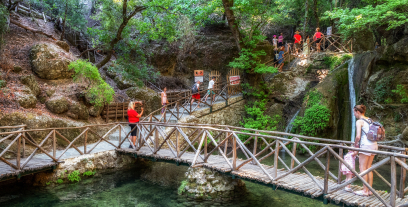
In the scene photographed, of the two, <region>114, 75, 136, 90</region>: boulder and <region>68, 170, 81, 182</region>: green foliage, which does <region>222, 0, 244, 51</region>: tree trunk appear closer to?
<region>114, 75, 136, 90</region>: boulder

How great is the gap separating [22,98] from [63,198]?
4.44 m

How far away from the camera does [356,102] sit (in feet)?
Answer: 35.6

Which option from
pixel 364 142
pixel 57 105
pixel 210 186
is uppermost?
pixel 57 105

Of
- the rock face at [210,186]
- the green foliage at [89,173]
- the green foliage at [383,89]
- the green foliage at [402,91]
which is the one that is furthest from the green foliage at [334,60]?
the green foliage at [89,173]

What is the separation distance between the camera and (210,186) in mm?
6672

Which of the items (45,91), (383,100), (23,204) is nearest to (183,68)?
(45,91)

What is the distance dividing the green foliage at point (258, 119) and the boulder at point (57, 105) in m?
8.40

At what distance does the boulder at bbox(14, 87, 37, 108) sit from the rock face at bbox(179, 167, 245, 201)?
21.7 ft

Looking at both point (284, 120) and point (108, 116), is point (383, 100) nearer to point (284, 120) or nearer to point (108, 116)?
point (284, 120)

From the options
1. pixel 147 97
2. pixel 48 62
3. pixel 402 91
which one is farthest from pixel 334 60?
pixel 48 62

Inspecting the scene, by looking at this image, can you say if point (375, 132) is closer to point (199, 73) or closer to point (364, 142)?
point (364, 142)

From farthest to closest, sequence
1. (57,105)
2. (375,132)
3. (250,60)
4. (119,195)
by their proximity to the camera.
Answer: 1. (250,60)
2. (57,105)
3. (119,195)
4. (375,132)

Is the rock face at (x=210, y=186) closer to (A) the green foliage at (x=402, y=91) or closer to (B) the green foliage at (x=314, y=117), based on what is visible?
(B) the green foliage at (x=314, y=117)

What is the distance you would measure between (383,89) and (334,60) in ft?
11.2
